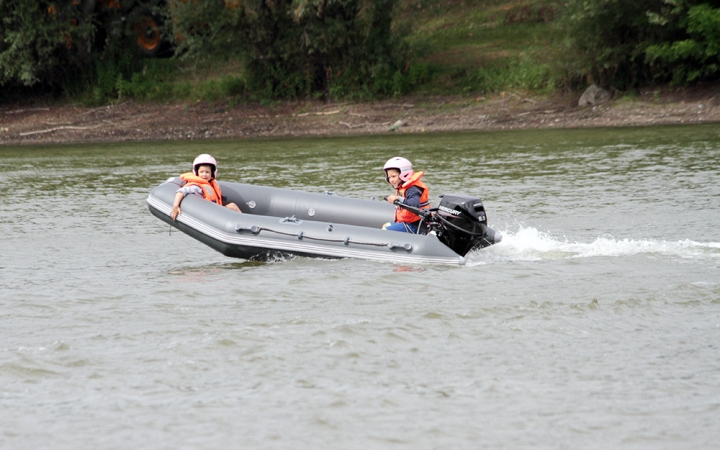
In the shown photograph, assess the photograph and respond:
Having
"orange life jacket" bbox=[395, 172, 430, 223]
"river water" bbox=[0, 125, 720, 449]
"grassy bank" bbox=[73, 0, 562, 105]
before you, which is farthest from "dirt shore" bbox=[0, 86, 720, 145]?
"orange life jacket" bbox=[395, 172, 430, 223]

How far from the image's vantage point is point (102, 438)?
4.41 meters

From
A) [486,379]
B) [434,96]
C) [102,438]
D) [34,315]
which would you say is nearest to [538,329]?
[486,379]

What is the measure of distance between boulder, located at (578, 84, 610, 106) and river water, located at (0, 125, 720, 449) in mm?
10693

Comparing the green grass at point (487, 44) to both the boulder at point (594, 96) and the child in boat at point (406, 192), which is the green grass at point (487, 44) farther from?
the child in boat at point (406, 192)

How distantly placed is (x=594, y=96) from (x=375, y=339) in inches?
665

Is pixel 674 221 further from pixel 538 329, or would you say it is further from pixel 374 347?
pixel 374 347

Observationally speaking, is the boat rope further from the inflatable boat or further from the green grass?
the green grass

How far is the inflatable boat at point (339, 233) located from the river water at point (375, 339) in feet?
0.40

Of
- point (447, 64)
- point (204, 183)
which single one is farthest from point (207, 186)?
point (447, 64)

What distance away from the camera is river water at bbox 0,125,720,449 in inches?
176

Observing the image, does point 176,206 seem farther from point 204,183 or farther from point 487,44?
point 487,44

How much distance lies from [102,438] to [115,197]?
8.81 metres

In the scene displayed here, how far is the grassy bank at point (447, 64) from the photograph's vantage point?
74.8ft

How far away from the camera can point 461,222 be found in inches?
306
